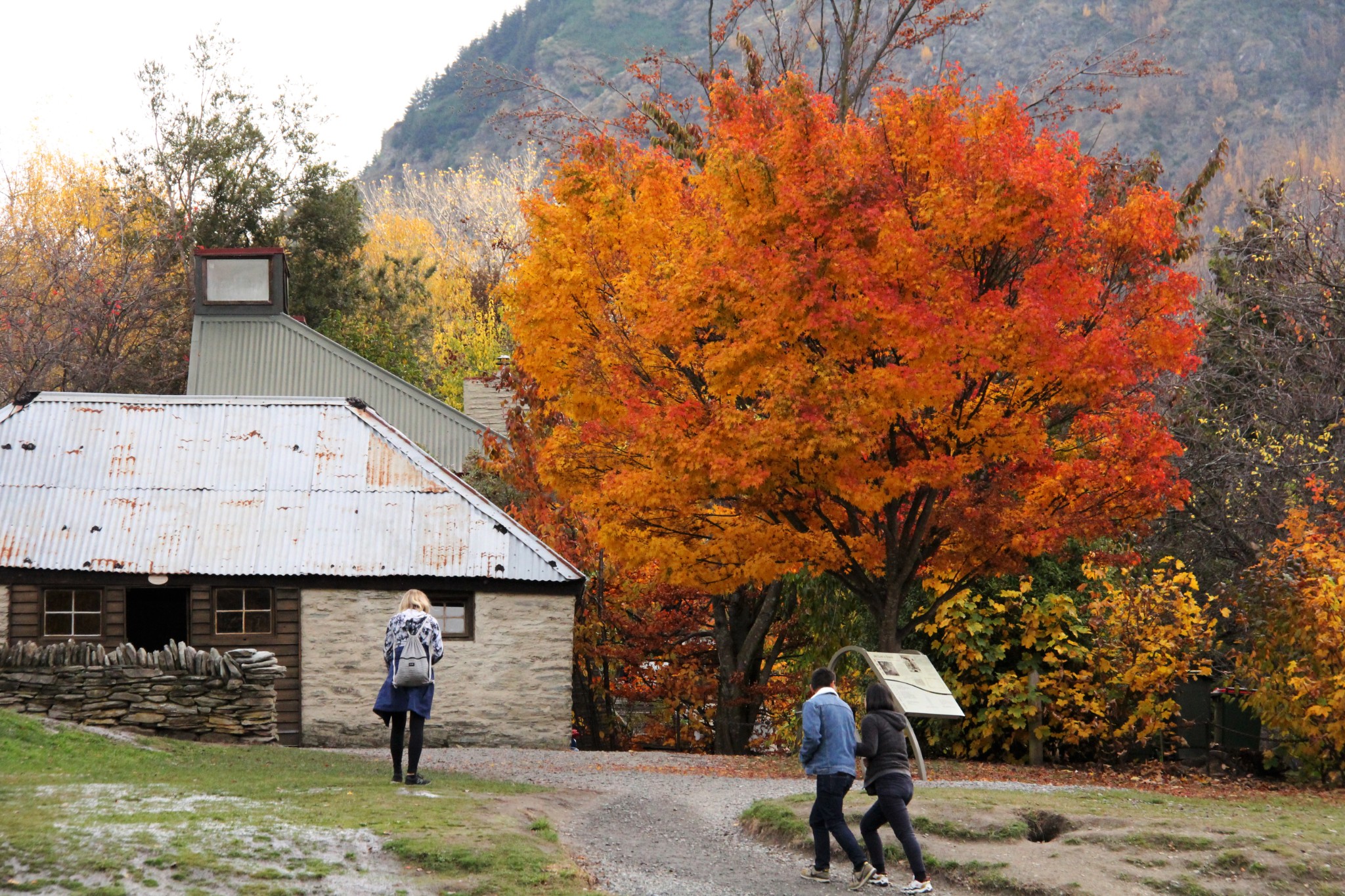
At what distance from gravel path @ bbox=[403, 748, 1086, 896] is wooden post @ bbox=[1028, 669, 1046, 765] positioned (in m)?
A: 3.60

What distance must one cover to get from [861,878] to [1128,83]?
13416cm

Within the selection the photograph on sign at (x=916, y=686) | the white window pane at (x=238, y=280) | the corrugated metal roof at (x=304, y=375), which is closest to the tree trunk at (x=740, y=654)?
the photograph on sign at (x=916, y=686)

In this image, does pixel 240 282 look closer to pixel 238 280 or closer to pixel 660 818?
pixel 238 280

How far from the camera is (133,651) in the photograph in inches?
655

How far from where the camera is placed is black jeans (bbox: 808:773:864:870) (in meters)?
10.0

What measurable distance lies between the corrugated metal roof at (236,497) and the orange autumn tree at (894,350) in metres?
3.57

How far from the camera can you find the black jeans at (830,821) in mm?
10008

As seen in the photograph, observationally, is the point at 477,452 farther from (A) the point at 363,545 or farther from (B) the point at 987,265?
(B) the point at 987,265

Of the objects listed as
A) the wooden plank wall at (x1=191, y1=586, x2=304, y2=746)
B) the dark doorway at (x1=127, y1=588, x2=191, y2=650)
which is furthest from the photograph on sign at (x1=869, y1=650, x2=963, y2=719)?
the dark doorway at (x1=127, y1=588, x2=191, y2=650)

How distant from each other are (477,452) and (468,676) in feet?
38.2

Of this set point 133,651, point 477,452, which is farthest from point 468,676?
point 477,452

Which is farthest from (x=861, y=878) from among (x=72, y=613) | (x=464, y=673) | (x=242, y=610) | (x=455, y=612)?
(x=72, y=613)

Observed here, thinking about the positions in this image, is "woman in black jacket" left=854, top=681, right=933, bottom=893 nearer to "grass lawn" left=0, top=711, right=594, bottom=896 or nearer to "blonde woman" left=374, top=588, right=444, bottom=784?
"grass lawn" left=0, top=711, right=594, bottom=896

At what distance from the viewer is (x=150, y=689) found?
54.5 ft
